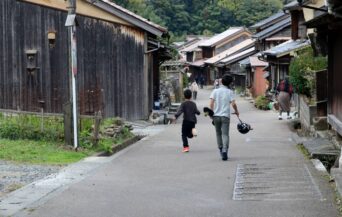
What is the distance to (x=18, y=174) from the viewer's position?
434 inches

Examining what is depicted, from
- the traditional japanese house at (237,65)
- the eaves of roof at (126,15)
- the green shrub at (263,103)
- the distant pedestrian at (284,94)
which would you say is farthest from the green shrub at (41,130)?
the traditional japanese house at (237,65)

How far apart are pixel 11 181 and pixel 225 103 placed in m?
4.98

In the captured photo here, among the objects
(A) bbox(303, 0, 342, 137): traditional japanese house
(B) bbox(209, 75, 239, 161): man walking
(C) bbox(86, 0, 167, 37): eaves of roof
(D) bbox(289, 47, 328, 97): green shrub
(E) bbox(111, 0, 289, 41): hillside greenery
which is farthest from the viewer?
(E) bbox(111, 0, 289, 41): hillside greenery

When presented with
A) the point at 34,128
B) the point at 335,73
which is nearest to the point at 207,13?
the point at 335,73

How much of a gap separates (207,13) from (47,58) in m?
83.2

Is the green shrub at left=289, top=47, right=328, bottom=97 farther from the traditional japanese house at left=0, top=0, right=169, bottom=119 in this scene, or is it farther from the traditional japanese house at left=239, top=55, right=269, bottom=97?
the traditional japanese house at left=239, top=55, right=269, bottom=97

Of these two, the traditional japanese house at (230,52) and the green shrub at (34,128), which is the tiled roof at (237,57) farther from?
the green shrub at (34,128)

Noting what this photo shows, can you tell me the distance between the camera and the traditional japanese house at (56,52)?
23703 mm

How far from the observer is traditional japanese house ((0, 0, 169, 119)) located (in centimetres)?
2370

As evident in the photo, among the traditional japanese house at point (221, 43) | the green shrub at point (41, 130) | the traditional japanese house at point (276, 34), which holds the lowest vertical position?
the green shrub at point (41, 130)

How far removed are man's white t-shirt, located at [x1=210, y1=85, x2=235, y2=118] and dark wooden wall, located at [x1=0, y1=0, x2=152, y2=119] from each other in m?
10.7

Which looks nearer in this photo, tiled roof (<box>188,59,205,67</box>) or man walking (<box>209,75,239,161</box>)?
man walking (<box>209,75,239,161</box>)

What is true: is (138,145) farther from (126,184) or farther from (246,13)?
(246,13)

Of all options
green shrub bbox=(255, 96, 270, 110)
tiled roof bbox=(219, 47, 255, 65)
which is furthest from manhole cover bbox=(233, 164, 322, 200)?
tiled roof bbox=(219, 47, 255, 65)
